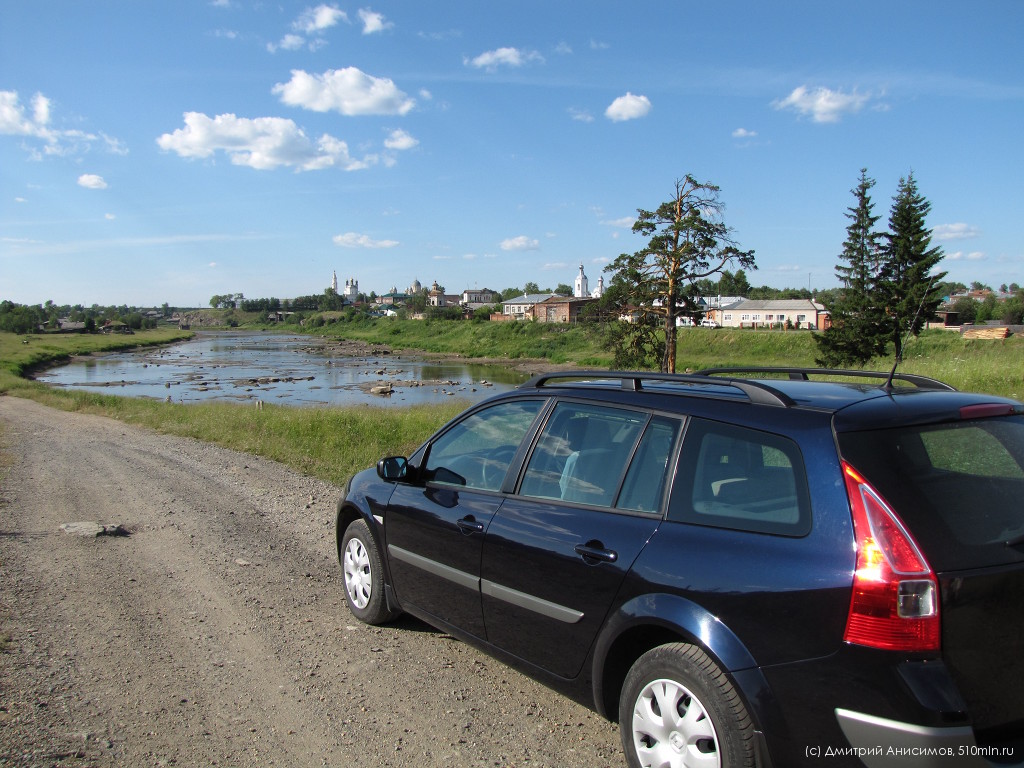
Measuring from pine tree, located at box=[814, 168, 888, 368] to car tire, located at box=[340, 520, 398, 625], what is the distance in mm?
40615

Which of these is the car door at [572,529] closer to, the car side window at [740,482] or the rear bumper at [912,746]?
the car side window at [740,482]

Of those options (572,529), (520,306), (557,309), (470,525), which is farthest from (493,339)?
(572,529)

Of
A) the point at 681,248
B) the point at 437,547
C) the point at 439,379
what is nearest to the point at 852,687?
the point at 437,547

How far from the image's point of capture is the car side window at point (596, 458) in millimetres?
3184

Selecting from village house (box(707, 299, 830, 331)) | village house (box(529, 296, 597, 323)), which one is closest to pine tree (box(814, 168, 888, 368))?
village house (box(707, 299, 830, 331))

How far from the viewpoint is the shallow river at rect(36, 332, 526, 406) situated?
4166cm

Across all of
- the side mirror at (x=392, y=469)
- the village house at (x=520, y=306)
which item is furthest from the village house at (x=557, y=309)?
the side mirror at (x=392, y=469)

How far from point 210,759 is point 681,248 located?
3290 cm

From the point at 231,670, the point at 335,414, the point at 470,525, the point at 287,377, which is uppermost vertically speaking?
the point at 470,525

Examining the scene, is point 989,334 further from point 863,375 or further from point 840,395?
point 840,395

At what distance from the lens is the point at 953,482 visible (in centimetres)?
261

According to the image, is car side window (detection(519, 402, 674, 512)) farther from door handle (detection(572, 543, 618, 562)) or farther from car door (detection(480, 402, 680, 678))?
door handle (detection(572, 543, 618, 562))

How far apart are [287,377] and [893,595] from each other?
5607cm

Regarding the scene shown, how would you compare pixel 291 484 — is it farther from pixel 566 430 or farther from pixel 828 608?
pixel 828 608
